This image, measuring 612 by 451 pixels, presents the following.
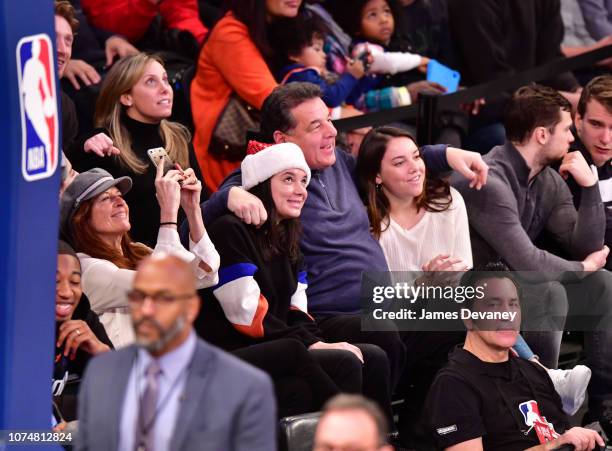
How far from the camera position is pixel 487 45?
6598mm

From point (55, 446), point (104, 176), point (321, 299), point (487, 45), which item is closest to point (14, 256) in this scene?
point (55, 446)

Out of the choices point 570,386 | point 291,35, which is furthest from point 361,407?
point 291,35

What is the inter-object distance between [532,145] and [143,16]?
181 centimetres

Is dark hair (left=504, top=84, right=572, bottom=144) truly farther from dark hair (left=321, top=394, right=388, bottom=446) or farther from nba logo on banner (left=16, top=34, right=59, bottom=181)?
dark hair (left=321, top=394, right=388, bottom=446)

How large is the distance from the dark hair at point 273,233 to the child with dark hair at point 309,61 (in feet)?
3.84

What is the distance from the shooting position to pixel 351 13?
6422 millimetres

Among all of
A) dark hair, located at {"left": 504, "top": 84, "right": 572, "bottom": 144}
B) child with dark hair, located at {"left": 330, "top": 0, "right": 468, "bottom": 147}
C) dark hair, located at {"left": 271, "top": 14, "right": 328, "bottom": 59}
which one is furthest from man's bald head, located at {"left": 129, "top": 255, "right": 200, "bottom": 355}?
child with dark hair, located at {"left": 330, "top": 0, "right": 468, "bottom": 147}

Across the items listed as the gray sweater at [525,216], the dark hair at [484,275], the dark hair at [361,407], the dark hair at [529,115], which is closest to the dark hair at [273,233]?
the dark hair at [484,275]

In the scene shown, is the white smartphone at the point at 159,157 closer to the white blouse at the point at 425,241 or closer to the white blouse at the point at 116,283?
the white blouse at the point at 116,283

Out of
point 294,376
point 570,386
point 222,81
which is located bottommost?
point 570,386

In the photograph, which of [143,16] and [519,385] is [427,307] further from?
[143,16]

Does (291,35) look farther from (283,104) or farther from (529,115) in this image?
(529,115)

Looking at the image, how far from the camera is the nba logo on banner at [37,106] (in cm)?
298

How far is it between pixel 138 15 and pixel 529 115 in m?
1.77
